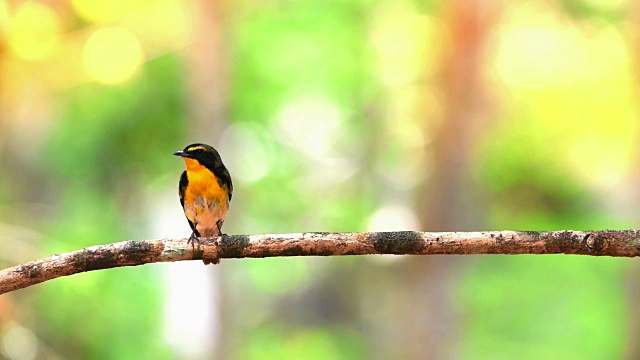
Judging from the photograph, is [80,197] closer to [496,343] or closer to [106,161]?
[106,161]

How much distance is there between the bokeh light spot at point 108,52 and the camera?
12.4 meters

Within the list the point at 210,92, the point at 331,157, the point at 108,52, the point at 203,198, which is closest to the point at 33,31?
the point at 108,52

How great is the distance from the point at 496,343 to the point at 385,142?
3.33 metres

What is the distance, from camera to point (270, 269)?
1438 cm

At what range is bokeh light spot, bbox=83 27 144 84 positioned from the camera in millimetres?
12352

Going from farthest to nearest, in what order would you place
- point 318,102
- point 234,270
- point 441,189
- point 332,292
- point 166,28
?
point 332,292 < point 318,102 < point 166,28 < point 234,270 < point 441,189

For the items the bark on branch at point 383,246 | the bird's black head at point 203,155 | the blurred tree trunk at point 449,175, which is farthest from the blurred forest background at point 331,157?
the bark on branch at point 383,246

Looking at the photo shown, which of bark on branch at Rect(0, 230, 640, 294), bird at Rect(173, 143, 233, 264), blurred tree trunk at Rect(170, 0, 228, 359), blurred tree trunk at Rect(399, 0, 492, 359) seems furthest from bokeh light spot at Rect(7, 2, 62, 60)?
bark on branch at Rect(0, 230, 640, 294)

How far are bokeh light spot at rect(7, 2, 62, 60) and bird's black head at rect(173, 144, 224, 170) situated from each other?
268 inches

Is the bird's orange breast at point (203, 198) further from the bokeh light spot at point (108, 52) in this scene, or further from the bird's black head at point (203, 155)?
the bokeh light spot at point (108, 52)

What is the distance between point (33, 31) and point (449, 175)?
5.48m

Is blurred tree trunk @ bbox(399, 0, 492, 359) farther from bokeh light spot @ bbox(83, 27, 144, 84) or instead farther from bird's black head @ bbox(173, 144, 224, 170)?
bird's black head @ bbox(173, 144, 224, 170)

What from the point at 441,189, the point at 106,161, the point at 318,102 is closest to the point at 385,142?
the point at 318,102

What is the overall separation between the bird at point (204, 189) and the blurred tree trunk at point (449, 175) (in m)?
5.42
